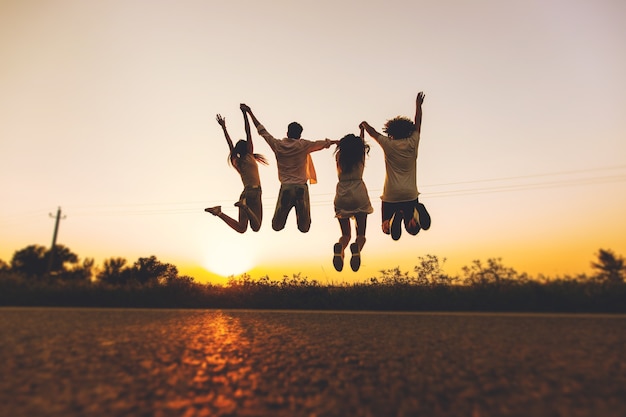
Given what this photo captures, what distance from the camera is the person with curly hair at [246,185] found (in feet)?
23.3

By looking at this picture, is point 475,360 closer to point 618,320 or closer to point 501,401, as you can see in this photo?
point 501,401

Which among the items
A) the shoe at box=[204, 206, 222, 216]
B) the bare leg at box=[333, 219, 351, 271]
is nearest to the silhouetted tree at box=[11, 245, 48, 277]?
the shoe at box=[204, 206, 222, 216]

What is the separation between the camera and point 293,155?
6.93 m

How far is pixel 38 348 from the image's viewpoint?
301 centimetres

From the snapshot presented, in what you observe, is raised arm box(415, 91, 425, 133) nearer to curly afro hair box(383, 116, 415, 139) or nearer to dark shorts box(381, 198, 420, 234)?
curly afro hair box(383, 116, 415, 139)

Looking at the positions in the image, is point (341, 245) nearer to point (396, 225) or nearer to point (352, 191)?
point (352, 191)

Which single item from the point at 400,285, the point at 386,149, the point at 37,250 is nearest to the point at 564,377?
the point at 386,149

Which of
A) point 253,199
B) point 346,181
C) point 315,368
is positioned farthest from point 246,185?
point 315,368

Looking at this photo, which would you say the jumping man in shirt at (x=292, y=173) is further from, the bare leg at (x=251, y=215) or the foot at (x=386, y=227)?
the foot at (x=386, y=227)

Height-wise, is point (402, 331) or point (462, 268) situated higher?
point (462, 268)

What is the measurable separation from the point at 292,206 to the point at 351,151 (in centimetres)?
151

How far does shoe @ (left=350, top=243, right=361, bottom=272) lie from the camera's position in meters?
6.39

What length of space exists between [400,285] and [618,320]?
13.7 feet

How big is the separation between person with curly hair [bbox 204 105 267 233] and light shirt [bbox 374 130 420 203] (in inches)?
98.9
